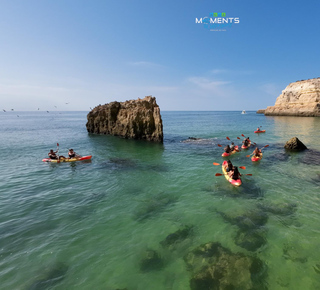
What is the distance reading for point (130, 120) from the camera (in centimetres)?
4016

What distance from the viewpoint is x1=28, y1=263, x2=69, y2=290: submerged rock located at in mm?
7105

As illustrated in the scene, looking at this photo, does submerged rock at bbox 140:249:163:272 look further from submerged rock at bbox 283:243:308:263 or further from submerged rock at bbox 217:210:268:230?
submerged rock at bbox 283:243:308:263

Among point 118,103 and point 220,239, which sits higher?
point 118,103

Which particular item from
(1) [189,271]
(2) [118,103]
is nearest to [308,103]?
(2) [118,103]

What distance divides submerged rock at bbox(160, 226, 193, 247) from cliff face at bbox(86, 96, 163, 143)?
2725 cm

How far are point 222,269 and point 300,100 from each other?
10107 cm

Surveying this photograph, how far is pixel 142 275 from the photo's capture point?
7430 mm

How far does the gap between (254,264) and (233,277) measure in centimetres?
129

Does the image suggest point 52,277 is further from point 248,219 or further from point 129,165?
point 129,165

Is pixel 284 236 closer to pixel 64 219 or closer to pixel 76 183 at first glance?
pixel 64 219

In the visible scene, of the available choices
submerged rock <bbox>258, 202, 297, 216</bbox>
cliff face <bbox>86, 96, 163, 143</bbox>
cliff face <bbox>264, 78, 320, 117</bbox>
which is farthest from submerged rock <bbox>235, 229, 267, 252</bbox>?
cliff face <bbox>264, 78, 320, 117</bbox>

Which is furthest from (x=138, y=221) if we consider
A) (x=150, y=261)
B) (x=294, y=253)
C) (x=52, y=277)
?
(x=294, y=253)

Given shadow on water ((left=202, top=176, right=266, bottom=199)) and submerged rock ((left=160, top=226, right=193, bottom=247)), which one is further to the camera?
shadow on water ((left=202, top=176, right=266, bottom=199))

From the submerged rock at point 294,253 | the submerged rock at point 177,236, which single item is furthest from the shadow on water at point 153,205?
the submerged rock at point 294,253
